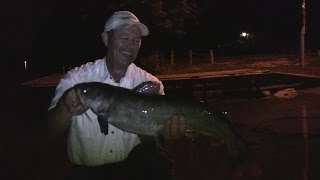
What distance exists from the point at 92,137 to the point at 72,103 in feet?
0.98

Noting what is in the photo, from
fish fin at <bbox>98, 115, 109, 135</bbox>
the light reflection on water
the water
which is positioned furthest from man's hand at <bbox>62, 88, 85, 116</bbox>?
the light reflection on water

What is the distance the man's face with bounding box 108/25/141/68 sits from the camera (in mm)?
3783

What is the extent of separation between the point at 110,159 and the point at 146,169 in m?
0.28

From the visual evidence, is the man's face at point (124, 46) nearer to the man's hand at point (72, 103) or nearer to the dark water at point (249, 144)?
the man's hand at point (72, 103)

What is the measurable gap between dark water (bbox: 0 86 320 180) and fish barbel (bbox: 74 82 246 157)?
1.73 ft

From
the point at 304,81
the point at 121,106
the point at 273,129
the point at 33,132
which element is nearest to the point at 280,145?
the point at 273,129

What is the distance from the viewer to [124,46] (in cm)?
379

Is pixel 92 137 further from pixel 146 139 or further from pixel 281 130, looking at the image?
pixel 281 130

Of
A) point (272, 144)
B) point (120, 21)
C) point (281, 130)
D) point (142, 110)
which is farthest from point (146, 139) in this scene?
point (281, 130)

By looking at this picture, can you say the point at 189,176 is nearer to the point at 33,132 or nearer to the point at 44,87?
the point at 33,132

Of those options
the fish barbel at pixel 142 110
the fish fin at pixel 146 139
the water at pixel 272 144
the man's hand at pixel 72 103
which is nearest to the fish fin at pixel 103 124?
the fish barbel at pixel 142 110

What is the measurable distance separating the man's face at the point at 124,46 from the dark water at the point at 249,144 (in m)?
1.31

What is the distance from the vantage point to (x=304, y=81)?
20.9 metres

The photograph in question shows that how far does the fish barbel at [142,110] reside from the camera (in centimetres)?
364
